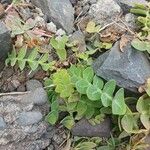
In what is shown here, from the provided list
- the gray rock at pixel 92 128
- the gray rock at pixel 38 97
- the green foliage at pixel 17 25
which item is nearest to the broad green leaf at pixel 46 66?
the gray rock at pixel 38 97

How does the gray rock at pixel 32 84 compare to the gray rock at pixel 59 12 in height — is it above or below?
below

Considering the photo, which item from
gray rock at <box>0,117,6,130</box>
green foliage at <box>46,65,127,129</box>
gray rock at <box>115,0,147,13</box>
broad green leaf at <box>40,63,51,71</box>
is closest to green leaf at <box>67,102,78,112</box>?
green foliage at <box>46,65,127,129</box>

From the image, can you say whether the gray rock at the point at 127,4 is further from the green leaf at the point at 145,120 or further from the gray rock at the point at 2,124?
the gray rock at the point at 2,124

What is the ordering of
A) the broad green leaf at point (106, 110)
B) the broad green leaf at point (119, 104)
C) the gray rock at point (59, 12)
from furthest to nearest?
the gray rock at point (59, 12) → the broad green leaf at point (106, 110) → the broad green leaf at point (119, 104)

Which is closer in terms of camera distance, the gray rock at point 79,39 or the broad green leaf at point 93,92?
the broad green leaf at point 93,92

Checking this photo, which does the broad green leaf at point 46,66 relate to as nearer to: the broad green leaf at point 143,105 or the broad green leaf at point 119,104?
the broad green leaf at point 119,104

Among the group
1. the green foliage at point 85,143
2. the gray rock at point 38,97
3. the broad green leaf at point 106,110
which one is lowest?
the green foliage at point 85,143

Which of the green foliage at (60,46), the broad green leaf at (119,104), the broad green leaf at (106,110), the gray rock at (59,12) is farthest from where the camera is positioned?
the gray rock at (59,12)

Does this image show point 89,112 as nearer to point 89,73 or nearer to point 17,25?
point 89,73
